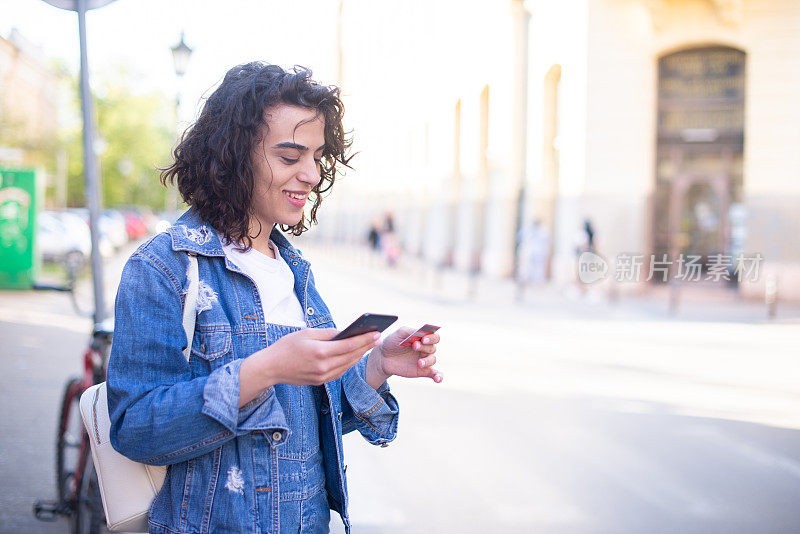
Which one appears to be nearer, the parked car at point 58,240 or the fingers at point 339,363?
the fingers at point 339,363

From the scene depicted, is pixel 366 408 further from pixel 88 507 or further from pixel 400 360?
pixel 88 507

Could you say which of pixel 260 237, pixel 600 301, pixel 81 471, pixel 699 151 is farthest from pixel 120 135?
pixel 260 237

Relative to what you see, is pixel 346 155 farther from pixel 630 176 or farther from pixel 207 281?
pixel 630 176

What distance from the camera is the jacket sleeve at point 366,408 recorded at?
2.26 metres

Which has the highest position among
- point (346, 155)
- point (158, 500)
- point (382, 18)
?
point (382, 18)

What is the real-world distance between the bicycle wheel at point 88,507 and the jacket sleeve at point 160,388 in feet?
7.00

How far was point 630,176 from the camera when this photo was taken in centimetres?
2105

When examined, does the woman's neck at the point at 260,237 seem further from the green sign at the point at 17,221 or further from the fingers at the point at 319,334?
the green sign at the point at 17,221

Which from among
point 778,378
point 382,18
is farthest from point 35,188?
point 382,18

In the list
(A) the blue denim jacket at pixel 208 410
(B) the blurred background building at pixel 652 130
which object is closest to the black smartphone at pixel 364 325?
(A) the blue denim jacket at pixel 208 410

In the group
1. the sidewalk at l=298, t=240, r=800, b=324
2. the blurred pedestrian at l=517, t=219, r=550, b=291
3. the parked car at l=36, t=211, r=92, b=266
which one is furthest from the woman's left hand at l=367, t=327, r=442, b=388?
the parked car at l=36, t=211, r=92, b=266

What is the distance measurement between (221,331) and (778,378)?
9.14 meters

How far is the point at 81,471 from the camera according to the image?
3.88 meters

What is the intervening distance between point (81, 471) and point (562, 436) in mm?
4112
